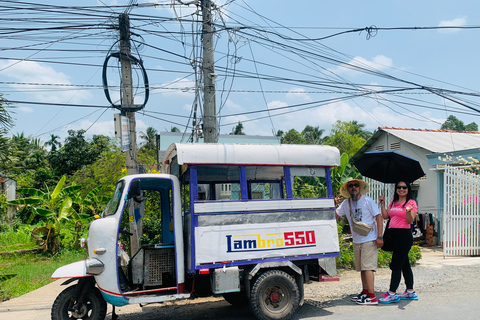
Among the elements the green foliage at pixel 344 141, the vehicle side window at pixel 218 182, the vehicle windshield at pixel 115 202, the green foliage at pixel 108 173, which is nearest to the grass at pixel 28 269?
the green foliage at pixel 108 173

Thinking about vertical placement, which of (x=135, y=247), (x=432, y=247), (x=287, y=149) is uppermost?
(x=287, y=149)

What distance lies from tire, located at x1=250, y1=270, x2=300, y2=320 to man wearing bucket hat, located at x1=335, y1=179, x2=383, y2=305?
3.90ft

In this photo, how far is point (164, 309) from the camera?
669 cm

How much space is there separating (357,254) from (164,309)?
10.4 feet

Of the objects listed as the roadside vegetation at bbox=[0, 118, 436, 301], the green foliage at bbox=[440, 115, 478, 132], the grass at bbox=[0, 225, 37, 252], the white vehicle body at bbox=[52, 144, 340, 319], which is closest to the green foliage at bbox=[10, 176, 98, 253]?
the roadside vegetation at bbox=[0, 118, 436, 301]

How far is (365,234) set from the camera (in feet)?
20.5

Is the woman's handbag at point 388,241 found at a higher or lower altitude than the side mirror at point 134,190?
lower

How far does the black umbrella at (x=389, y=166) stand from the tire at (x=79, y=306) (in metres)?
4.50

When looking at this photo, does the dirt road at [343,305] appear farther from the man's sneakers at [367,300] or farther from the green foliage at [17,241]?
the green foliage at [17,241]

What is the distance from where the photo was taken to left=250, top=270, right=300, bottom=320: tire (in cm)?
557

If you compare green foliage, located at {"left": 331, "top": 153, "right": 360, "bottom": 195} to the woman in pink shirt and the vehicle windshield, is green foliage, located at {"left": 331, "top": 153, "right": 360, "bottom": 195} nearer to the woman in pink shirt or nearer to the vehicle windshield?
the woman in pink shirt

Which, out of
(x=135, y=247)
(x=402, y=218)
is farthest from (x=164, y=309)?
(x=402, y=218)

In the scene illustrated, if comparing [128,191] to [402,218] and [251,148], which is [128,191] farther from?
[402,218]

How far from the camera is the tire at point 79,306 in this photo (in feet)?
17.0
